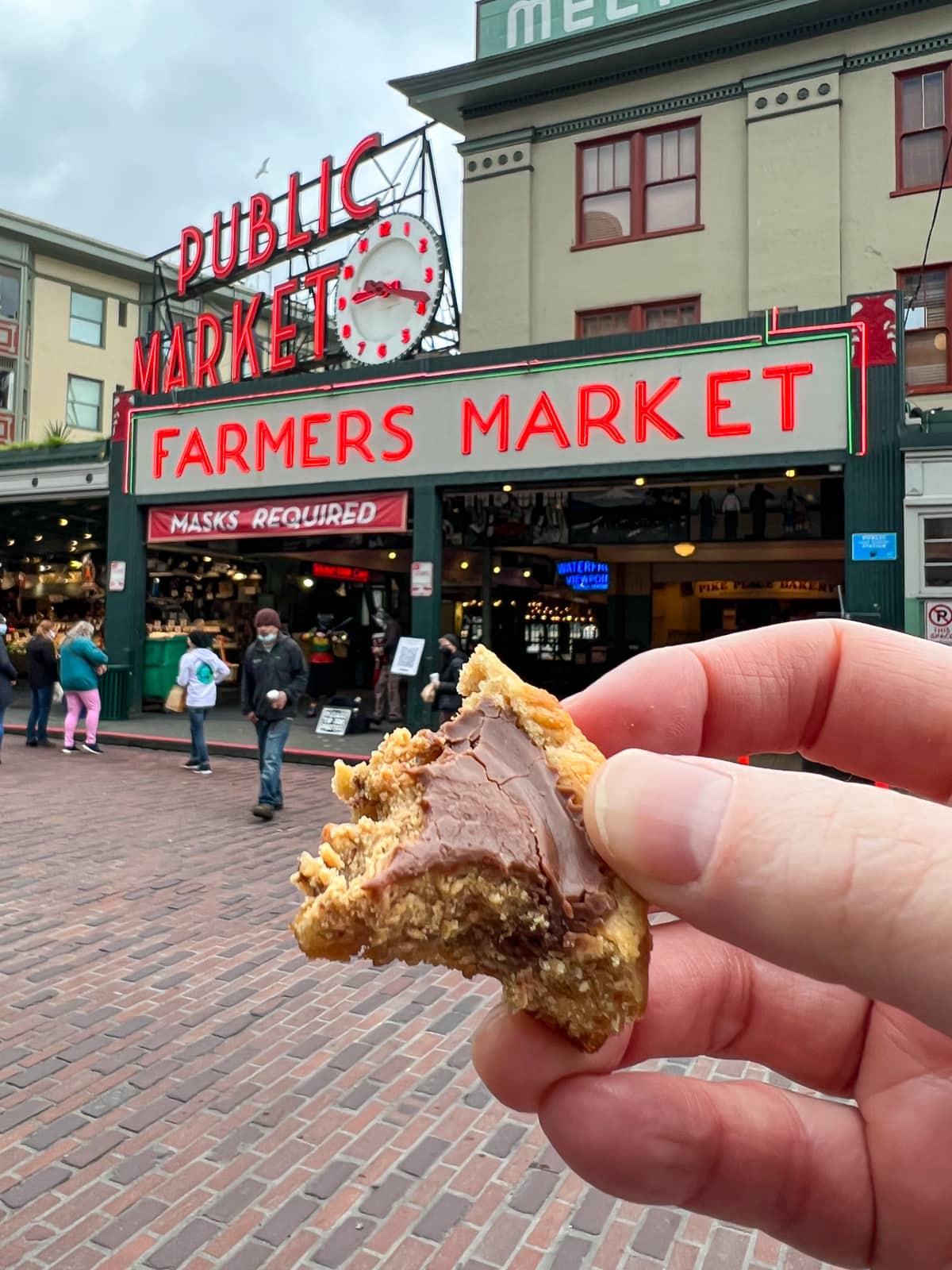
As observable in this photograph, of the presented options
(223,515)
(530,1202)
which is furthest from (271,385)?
(530,1202)

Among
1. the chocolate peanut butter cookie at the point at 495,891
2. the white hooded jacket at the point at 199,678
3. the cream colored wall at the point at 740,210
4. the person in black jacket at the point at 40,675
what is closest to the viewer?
the chocolate peanut butter cookie at the point at 495,891

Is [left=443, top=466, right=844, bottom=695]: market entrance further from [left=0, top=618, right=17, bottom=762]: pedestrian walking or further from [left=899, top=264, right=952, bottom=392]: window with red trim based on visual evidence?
[left=0, top=618, right=17, bottom=762]: pedestrian walking

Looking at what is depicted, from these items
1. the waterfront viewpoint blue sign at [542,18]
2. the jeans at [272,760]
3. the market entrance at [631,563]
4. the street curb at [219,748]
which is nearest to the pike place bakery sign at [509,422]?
the market entrance at [631,563]

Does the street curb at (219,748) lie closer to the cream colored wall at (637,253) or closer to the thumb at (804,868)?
the cream colored wall at (637,253)

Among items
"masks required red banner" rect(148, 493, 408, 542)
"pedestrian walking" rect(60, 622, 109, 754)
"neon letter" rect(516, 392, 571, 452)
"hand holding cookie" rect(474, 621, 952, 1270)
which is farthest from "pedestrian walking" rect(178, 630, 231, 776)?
"hand holding cookie" rect(474, 621, 952, 1270)

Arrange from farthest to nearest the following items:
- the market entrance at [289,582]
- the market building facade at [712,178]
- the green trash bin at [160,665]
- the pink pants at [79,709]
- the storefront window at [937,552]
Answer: the green trash bin at [160,665] < the market entrance at [289,582] < the market building facade at [712,178] < the pink pants at [79,709] < the storefront window at [937,552]

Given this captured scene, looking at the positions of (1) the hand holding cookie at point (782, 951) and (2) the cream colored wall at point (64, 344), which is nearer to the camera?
(1) the hand holding cookie at point (782, 951)
